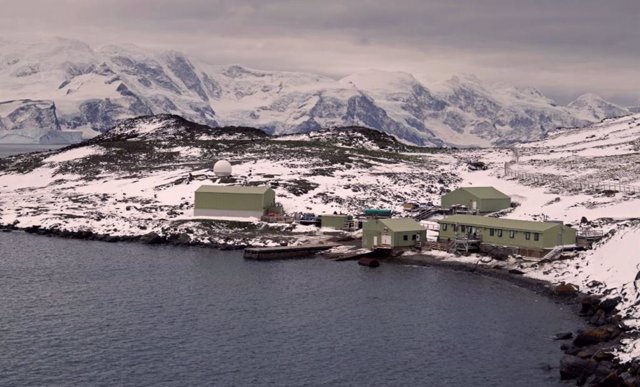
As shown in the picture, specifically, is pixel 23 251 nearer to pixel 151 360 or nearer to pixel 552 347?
pixel 151 360

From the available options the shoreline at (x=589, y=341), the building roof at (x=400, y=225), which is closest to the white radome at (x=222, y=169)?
the building roof at (x=400, y=225)

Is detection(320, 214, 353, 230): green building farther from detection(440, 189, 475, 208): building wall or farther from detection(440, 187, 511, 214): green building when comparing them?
detection(440, 187, 511, 214): green building

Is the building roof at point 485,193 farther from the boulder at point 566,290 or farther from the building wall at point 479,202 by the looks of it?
the boulder at point 566,290

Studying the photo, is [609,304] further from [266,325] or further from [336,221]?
[336,221]

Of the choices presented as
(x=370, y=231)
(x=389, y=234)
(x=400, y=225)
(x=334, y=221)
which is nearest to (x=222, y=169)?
(x=334, y=221)

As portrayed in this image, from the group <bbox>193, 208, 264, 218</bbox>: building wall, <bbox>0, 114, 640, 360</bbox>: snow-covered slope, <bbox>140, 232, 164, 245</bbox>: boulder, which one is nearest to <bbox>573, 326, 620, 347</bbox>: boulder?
<bbox>0, 114, 640, 360</bbox>: snow-covered slope

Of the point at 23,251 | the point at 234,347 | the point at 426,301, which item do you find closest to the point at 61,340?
the point at 234,347
